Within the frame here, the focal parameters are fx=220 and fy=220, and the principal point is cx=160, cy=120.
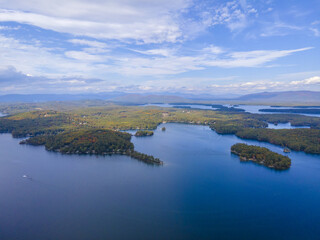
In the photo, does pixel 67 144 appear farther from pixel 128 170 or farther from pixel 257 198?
pixel 257 198

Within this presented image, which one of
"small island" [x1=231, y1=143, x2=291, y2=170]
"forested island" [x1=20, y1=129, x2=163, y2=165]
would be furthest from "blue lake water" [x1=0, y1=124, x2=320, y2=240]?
"forested island" [x1=20, y1=129, x2=163, y2=165]

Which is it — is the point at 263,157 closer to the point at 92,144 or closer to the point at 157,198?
the point at 157,198

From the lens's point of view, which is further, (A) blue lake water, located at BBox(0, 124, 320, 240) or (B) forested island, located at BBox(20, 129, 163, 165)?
(B) forested island, located at BBox(20, 129, 163, 165)

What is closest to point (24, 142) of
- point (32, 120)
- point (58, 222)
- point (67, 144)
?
point (67, 144)

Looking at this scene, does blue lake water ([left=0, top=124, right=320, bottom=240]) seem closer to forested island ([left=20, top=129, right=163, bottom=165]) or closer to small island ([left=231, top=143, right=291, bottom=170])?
small island ([left=231, top=143, right=291, bottom=170])

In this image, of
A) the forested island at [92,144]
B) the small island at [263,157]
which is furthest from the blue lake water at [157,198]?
the forested island at [92,144]

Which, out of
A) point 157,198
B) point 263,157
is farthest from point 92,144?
point 263,157
